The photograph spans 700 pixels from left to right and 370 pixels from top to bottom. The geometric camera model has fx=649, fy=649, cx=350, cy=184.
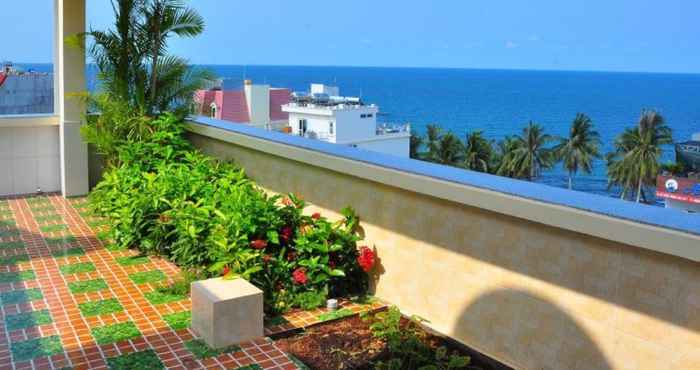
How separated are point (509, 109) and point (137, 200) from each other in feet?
387

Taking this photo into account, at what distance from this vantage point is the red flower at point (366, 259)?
4.60 metres

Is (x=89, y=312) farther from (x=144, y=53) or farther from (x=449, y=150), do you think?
(x=449, y=150)

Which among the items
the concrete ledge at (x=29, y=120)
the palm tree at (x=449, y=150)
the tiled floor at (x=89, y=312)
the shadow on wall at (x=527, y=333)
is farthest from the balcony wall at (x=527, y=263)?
the palm tree at (x=449, y=150)

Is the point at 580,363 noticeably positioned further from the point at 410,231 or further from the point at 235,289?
the point at 235,289

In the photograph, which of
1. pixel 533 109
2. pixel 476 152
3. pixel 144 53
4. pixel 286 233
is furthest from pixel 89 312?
pixel 533 109

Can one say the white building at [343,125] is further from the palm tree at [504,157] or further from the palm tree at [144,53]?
the palm tree at [144,53]

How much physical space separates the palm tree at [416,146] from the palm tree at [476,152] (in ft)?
15.3

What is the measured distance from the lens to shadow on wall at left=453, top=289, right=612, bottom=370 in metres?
3.28

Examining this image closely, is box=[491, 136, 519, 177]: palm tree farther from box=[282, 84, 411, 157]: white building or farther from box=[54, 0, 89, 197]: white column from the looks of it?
box=[54, 0, 89, 197]: white column

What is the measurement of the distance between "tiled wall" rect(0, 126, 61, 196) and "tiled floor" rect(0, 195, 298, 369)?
5.50ft

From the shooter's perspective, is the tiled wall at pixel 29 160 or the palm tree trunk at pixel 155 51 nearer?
the palm tree trunk at pixel 155 51

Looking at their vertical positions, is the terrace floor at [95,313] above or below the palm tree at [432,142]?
above

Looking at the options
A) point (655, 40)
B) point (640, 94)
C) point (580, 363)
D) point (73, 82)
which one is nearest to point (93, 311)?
point (580, 363)

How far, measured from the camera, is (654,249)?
2.79 m
